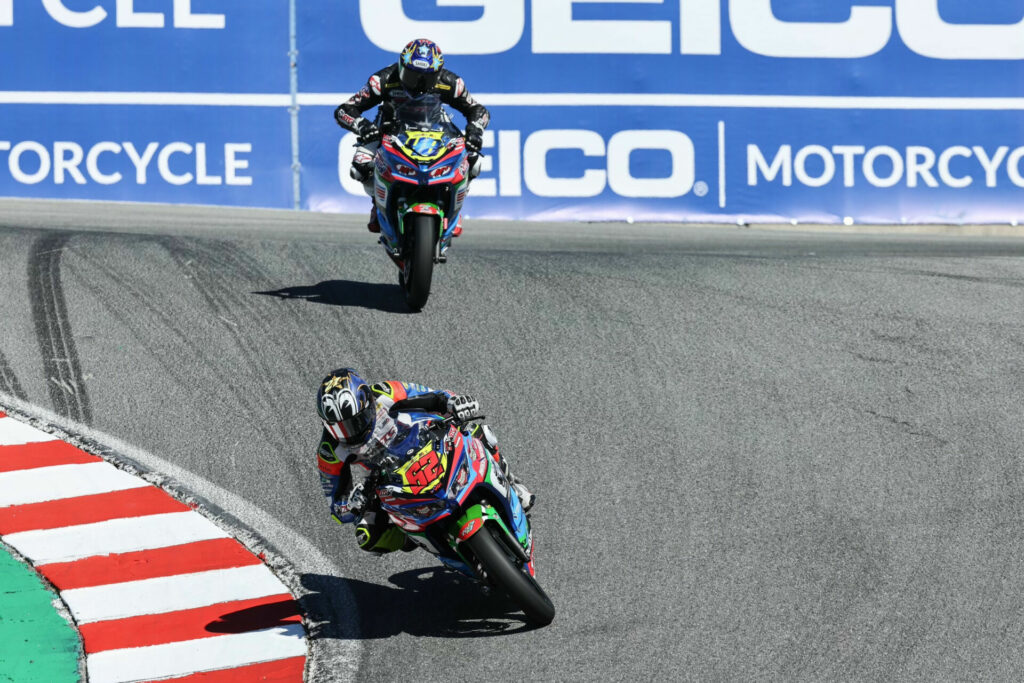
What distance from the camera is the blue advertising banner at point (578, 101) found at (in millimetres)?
15523

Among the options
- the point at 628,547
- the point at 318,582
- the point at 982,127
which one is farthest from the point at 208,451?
the point at 982,127

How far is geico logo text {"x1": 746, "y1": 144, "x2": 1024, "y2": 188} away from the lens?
1603 centimetres

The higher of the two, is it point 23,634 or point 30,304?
point 30,304

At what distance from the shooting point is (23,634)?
19.4ft

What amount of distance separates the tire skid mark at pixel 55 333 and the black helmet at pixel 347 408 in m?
3.31

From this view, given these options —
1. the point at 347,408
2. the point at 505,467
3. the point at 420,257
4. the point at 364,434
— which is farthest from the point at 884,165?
the point at 347,408

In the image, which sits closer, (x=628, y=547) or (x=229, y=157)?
(x=628, y=547)

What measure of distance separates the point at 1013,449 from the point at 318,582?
14.2 feet

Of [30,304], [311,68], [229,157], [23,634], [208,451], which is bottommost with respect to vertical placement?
[23,634]

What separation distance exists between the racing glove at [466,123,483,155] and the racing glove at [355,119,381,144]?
703mm

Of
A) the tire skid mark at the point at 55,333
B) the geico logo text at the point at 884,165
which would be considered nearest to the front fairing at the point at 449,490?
the tire skid mark at the point at 55,333

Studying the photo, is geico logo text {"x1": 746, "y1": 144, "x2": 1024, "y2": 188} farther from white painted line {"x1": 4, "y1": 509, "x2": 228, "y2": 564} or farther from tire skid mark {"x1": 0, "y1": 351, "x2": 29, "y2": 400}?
white painted line {"x1": 4, "y1": 509, "x2": 228, "y2": 564}

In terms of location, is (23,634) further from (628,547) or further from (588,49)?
(588,49)

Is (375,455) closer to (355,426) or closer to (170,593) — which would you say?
(355,426)
